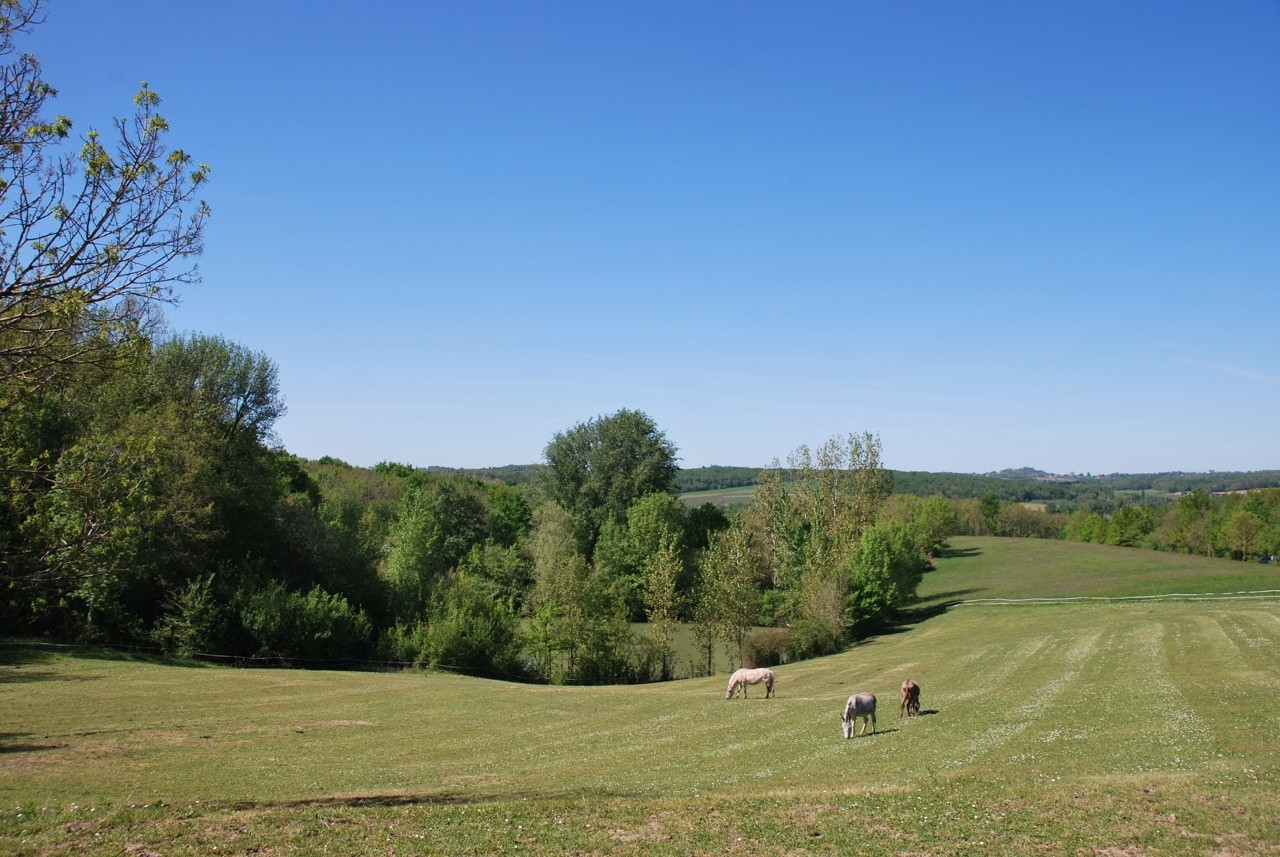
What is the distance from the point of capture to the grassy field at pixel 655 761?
38.6 feet

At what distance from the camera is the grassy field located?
1177 cm

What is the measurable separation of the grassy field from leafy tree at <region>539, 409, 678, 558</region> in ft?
139

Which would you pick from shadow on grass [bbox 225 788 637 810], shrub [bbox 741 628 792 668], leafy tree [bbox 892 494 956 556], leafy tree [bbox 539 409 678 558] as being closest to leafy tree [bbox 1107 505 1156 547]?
leafy tree [bbox 892 494 956 556]

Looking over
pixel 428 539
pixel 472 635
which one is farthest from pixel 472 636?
pixel 428 539

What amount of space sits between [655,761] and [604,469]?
63529mm

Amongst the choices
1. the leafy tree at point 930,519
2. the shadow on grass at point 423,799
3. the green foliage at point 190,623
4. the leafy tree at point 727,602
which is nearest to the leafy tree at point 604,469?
the leafy tree at point 727,602

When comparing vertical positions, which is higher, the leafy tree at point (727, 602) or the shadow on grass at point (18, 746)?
the shadow on grass at point (18, 746)

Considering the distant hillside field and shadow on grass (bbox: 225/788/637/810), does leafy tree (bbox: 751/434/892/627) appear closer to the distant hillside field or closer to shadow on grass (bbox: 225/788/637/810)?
the distant hillside field

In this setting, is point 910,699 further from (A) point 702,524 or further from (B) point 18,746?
(A) point 702,524

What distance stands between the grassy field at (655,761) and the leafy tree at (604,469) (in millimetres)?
42324

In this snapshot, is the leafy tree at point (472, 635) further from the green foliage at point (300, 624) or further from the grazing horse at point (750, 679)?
the grazing horse at point (750, 679)

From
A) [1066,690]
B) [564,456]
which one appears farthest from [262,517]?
[1066,690]

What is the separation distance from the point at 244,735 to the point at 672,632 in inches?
1674

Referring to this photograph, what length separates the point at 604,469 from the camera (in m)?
83.3
